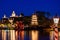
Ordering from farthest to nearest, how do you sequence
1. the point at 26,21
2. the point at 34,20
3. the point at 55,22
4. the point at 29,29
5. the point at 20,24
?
the point at 34,20 < the point at 29,29 < the point at 26,21 < the point at 20,24 < the point at 55,22

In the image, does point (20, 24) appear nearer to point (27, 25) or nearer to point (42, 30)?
point (27, 25)

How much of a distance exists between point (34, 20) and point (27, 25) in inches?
211

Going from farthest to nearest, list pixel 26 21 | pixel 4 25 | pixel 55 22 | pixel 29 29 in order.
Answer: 1. pixel 29 29
2. pixel 4 25
3. pixel 26 21
4. pixel 55 22

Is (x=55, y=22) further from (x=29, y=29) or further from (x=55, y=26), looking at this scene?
(x=29, y=29)

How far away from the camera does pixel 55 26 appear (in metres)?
6.53

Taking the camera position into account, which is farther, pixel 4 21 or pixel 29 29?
pixel 29 29

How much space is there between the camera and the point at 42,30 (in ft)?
89.6

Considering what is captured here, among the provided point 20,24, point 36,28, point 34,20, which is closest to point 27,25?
point 36,28

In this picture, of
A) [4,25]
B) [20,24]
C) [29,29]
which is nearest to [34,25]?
[29,29]

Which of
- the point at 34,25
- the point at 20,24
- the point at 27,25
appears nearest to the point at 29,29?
the point at 34,25

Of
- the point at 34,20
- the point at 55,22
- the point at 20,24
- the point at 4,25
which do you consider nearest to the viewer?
the point at 55,22

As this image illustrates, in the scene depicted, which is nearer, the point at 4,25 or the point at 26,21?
the point at 26,21

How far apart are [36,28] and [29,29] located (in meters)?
1.57

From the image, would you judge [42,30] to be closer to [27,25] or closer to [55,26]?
[27,25]
